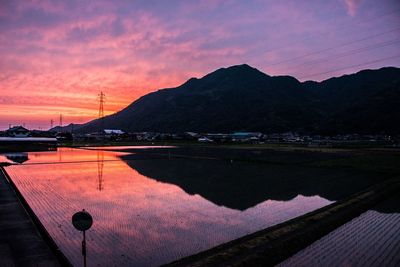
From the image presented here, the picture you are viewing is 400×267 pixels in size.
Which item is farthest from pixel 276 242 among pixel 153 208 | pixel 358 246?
pixel 153 208

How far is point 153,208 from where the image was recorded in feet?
47.2

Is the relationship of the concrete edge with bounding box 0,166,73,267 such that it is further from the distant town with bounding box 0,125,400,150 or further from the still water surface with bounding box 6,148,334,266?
the distant town with bounding box 0,125,400,150

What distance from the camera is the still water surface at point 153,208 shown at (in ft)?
30.9

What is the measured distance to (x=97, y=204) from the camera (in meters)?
14.9

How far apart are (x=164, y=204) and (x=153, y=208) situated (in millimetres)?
922

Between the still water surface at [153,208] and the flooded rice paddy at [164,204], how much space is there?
3cm

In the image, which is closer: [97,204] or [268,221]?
[268,221]

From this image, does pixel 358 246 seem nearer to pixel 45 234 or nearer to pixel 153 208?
pixel 153 208

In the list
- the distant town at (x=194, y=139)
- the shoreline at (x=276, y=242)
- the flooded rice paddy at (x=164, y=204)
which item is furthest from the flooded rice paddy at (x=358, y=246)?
the distant town at (x=194, y=139)

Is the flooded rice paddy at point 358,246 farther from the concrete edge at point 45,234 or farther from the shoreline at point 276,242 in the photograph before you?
the concrete edge at point 45,234

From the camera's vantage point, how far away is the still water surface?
9430mm

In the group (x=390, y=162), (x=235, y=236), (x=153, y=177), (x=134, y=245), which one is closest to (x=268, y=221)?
(x=235, y=236)

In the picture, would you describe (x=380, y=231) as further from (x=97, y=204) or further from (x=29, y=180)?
(x=29, y=180)

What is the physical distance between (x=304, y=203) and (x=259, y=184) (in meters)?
5.34
